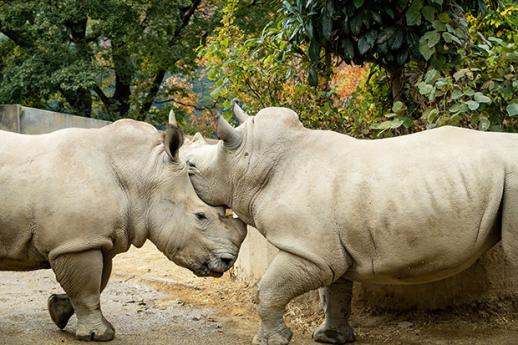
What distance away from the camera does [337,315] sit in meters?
5.62

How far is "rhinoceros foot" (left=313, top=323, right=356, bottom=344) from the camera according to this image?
5566mm

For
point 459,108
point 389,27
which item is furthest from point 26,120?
point 459,108

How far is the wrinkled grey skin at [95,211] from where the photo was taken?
5.37 meters

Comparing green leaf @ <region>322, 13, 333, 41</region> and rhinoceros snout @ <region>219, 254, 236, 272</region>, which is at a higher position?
green leaf @ <region>322, 13, 333, 41</region>

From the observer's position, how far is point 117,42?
65.5 feet

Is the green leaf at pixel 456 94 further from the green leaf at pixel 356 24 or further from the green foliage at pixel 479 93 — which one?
the green leaf at pixel 356 24

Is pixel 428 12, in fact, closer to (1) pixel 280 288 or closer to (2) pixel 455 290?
(2) pixel 455 290

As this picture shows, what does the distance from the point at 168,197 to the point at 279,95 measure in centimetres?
333

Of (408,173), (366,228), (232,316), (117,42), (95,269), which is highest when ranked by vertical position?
(408,173)

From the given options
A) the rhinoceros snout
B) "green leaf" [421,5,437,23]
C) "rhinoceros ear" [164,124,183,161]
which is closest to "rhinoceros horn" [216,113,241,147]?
"rhinoceros ear" [164,124,183,161]

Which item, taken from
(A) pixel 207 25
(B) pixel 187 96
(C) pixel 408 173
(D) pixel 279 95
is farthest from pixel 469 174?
(B) pixel 187 96

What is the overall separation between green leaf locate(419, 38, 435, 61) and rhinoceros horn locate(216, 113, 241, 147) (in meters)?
1.93

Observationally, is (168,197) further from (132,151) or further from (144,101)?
(144,101)

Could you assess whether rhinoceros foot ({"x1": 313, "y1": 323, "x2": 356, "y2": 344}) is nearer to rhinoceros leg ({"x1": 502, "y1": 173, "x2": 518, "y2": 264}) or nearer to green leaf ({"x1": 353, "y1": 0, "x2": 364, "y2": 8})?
rhinoceros leg ({"x1": 502, "y1": 173, "x2": 518, "y2": 264})
